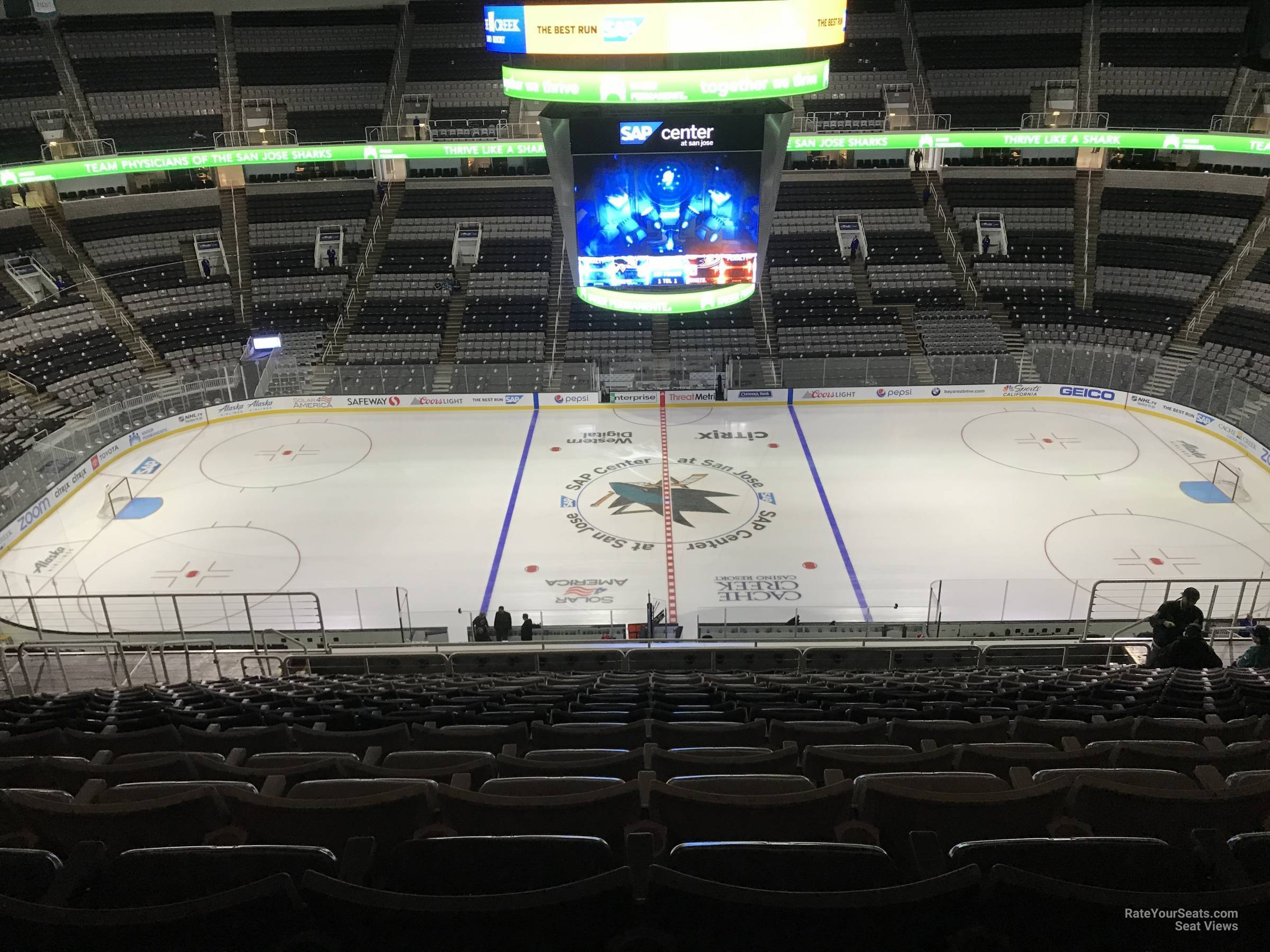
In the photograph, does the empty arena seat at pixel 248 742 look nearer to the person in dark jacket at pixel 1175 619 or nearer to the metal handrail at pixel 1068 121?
the person in dark jacket at pixel 1175 619

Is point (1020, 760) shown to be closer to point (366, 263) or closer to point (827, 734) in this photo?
point (827, 734)

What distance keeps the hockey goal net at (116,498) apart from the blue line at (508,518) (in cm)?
→ 888

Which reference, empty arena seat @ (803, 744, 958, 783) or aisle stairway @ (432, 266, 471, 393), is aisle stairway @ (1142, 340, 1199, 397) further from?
empty arena seat @ (803, 744, 958, 783)

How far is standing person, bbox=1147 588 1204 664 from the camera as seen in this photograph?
33.2 feet

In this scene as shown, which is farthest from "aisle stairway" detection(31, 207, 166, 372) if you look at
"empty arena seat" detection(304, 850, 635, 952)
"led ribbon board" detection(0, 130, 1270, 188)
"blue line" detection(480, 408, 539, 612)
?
"empty arena seat" detection(304, 850, 635, 952)

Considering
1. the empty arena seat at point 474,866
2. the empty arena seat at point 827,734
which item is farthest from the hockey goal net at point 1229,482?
the empty arena seat at point 474,866

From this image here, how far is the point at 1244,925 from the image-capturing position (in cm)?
198

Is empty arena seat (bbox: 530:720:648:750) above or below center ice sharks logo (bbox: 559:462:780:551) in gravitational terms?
above

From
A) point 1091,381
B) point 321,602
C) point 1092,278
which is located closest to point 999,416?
point 1091,381

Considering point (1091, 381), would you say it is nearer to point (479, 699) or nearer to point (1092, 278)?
point (1092, 278)

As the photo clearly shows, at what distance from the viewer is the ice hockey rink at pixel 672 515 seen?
53.7ft

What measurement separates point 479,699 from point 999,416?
21.9 metres

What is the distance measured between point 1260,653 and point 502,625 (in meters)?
10.00

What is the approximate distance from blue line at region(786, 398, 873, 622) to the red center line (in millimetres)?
3325
